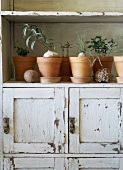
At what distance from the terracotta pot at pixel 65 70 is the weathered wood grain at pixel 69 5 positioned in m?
0.38

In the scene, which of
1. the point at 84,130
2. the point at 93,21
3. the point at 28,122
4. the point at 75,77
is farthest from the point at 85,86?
the point at 93,21

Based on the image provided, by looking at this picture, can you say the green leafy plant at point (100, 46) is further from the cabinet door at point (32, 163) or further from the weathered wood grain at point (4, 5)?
the cabinet door at point (32, 163)

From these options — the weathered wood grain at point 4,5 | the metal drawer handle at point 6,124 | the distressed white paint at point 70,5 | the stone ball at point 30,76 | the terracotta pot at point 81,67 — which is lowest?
the metal drawer handle at point 6,124

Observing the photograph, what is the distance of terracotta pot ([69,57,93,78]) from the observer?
1773 millimetres

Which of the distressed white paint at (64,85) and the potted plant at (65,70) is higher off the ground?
the potted plant at (65,70)

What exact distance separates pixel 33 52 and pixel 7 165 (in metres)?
0.74

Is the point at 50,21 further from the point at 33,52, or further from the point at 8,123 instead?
the point at 8,123

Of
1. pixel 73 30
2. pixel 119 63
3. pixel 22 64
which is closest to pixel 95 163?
pixel 119 63

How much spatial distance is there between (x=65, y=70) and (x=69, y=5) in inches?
17.7

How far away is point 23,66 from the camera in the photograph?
191cm

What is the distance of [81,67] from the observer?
70.1 inches

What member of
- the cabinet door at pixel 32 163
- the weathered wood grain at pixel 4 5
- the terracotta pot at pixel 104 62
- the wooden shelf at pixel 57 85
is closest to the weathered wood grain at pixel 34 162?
the cabinet door at pixel 32 163

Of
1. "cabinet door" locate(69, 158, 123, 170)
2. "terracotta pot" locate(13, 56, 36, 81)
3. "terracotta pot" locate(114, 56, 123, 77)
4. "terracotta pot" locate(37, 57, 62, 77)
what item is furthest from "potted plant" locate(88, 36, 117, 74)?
"cabinet door" locate(69, 158, 123, 170)

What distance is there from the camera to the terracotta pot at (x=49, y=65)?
5.82ft
